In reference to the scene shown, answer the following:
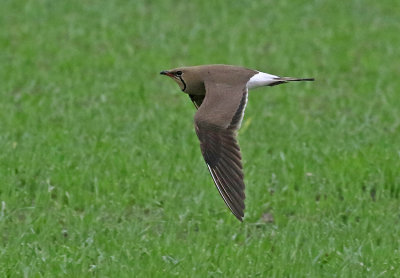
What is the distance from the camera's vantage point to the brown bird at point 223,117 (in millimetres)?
6219

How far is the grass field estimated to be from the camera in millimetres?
6566

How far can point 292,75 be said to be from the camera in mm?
11344

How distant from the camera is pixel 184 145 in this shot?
8664 millimetres

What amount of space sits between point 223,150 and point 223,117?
239mm

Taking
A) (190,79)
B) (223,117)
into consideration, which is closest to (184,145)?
(190,79)

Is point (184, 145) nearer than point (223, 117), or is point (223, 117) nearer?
point (223, 117)

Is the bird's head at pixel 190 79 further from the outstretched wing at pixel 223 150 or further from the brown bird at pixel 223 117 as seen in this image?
the outstretched wing at pixel 223 150

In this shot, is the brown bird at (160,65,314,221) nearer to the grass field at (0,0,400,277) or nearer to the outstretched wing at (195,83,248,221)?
the outstretched wing at (195,83,248,221)

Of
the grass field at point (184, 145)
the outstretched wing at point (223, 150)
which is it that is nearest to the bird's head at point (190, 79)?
the outstretched wing at point (223, 150)

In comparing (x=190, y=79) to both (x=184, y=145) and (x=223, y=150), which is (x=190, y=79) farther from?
(x=184, y=145)

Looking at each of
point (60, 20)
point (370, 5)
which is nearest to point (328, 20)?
point (370, 5)

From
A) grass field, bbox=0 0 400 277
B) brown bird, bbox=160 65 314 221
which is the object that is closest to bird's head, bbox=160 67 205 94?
brown bird, bbox=160 65 314 221

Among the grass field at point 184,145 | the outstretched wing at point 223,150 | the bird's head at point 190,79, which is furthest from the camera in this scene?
the bird's head at point 190,79

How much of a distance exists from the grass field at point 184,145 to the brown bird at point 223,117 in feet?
1.87
